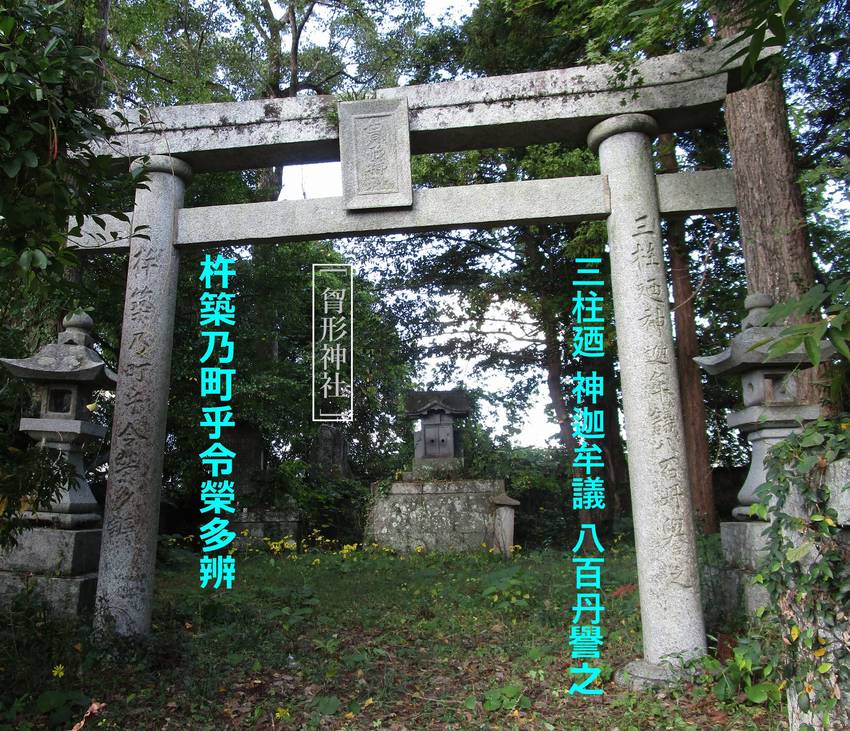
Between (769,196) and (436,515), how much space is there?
283 inches

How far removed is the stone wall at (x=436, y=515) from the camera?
10.4 metres

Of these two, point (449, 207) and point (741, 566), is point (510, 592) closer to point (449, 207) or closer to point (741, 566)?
point (741, 566)

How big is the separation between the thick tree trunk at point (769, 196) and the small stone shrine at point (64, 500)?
5119 mm

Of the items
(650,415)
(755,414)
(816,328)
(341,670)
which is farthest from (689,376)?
(816,328)

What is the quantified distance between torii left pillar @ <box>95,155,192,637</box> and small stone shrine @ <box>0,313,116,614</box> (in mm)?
286

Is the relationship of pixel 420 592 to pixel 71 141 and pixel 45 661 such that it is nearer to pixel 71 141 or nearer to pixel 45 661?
pixel 45 661

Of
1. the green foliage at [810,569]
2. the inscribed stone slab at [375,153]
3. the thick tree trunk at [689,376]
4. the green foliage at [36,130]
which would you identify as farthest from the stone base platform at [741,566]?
the green foliage at [36,130]

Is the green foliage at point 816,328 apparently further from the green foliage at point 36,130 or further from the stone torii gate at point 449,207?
the green foliage at point 36,130

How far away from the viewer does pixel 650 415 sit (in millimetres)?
4055

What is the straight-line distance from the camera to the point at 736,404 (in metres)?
11.8

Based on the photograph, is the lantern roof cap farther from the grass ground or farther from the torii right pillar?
the torii right pillar

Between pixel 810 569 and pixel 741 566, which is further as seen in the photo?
pixel 741 566

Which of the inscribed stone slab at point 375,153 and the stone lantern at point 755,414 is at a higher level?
the inscribed stone slab at point 375,153

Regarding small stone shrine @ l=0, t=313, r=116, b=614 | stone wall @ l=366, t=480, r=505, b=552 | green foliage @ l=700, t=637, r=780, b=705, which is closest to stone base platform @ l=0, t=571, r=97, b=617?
small stone shrine @ l=0, t=313, r=116, b=614
